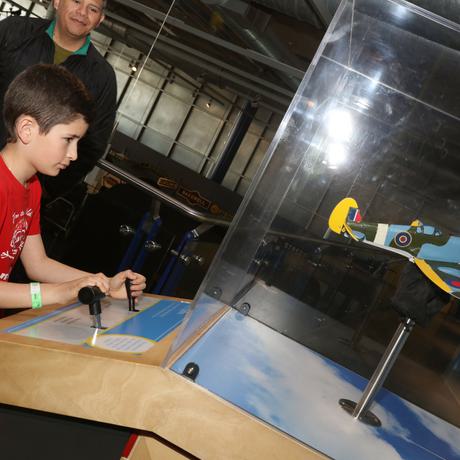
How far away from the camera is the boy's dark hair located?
1161 millimetres

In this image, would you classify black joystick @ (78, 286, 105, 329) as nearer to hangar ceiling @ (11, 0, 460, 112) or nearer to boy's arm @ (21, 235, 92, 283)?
boy's arm @ (21, 235, 92, 283)

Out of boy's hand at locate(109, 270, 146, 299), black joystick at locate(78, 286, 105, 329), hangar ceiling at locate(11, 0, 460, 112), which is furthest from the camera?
hangar ceiling at locate(11, 0, 460, 112)

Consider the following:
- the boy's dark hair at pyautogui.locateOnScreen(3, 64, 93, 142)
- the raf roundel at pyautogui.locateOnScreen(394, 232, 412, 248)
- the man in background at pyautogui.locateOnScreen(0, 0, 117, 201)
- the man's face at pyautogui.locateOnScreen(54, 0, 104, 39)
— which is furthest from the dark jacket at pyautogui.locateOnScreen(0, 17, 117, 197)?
the raf roundel at pyautogui.locateOnScreen(394, 232, 412, 248)

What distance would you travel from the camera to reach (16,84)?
3.86 ft

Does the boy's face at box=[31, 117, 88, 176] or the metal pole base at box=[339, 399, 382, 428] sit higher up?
the boy's face at box=[31, 117, 88, 176]

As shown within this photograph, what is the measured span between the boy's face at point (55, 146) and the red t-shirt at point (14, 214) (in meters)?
0.09

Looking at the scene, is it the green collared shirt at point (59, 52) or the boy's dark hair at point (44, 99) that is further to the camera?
the green collared shirt at point (59, 52)

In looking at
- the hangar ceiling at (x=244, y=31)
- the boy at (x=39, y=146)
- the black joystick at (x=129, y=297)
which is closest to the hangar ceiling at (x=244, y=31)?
the hangar ceiling at (x=244, y=31)

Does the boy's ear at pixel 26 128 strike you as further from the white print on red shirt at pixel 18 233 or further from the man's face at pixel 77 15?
the man's face at pixel 77 15

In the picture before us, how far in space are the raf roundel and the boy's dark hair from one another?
874 mm

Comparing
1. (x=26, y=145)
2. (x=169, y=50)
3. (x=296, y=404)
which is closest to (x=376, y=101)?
(x=296, y=404)

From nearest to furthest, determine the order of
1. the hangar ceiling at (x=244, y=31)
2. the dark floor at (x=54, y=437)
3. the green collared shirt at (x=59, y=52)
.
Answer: the dark floor at (x=54, y=437) → the green collared shirt at (x=59, y=52) → the hangar ceiling at (x=244, y=31)

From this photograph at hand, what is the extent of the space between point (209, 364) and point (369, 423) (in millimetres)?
463

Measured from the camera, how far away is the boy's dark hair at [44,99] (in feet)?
3.81
